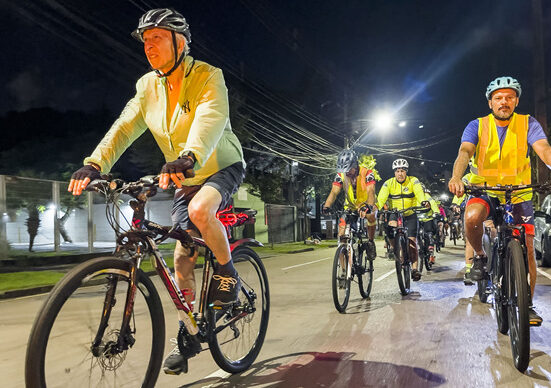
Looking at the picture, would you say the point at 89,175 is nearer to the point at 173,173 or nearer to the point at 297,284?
the point at 173,173

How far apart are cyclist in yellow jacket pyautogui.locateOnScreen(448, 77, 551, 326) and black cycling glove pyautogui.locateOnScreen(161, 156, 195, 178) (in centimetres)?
277

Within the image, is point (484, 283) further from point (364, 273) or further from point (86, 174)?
point (86, 174)

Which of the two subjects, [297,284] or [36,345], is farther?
[297,284]

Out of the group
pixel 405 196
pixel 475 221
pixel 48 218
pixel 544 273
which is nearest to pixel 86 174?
pixel 475 221

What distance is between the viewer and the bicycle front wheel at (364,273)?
6.71 meters

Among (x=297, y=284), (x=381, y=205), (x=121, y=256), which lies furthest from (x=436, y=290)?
(x=121, y=256)

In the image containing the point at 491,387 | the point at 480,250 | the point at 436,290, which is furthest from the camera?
the point at 436,290

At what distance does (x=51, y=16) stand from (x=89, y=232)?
6.60m

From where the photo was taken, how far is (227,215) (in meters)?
3.39

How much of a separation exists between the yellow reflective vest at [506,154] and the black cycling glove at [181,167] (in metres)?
3.13

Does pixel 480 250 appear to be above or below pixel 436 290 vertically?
above

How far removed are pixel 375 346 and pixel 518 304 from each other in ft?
4.29

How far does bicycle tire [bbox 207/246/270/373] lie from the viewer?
3.40 m

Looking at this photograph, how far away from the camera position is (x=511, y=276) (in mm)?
3844
